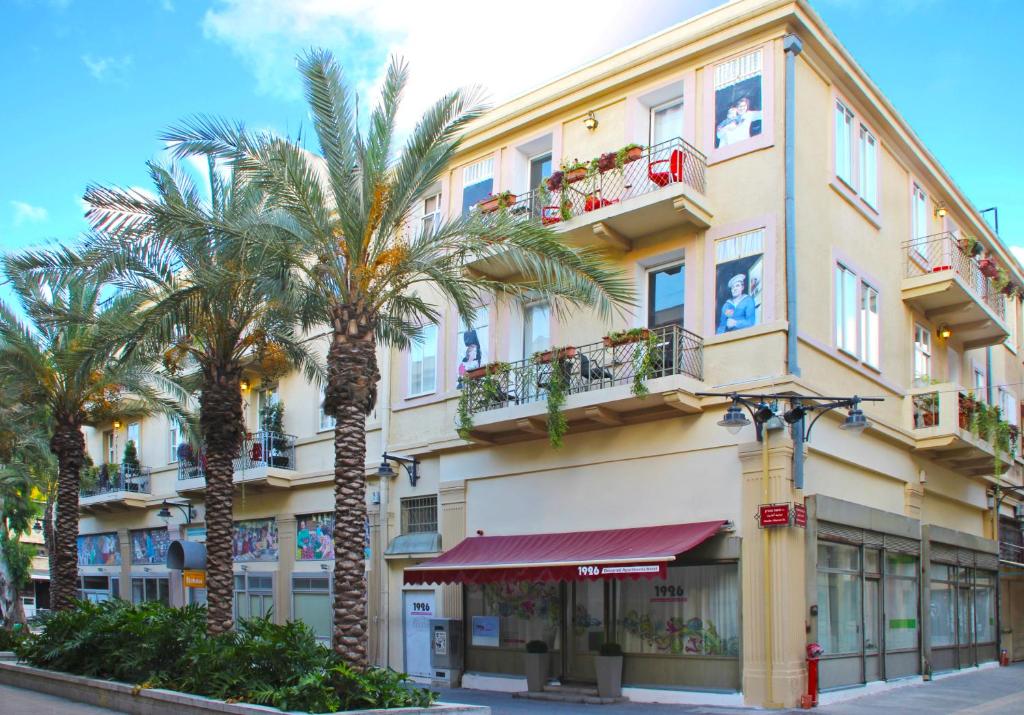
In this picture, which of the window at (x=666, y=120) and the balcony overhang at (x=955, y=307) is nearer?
the window at (x=666, y=120)

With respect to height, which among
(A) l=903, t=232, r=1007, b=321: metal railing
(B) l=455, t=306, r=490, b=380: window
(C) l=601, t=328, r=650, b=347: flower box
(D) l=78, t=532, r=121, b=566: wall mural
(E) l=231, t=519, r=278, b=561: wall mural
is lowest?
(D) l=78, t=532, r=121, b=566: wall mural

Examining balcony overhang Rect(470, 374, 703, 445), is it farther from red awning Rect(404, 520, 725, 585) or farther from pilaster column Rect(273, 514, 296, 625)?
pilaster column Rect(273, 514, 296, 625)

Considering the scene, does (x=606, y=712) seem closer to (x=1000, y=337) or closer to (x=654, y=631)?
(x=654, y=631)

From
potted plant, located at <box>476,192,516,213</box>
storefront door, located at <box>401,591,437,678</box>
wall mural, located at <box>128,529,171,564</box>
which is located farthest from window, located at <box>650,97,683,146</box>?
wall mural, located at <box>128,529,171,564</box>

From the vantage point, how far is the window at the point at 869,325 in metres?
19.8

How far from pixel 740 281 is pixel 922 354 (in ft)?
→ 24.2

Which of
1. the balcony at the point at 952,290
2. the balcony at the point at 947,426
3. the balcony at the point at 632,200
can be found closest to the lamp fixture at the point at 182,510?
the balcony at the point at 632,200

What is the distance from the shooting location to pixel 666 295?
62.5ft

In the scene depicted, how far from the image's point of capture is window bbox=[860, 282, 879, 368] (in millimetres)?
19750

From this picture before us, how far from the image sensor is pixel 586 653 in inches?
747

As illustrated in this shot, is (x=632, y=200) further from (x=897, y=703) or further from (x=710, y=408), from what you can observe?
(x=897, y=703)

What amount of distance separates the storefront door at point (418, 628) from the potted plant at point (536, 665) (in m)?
3.50

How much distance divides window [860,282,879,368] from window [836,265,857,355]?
372 mm

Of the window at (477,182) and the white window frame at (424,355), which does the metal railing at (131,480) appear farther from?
the window at (477,182)
